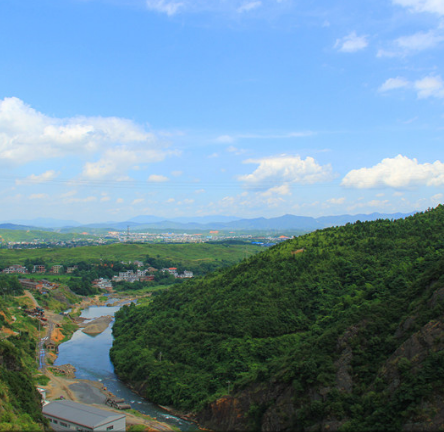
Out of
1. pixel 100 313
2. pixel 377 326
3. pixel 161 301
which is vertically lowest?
pixel 100 313

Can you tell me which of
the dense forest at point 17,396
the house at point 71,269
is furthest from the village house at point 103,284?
the dense forest at point 17,396

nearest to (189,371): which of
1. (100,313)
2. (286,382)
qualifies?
(286,382)

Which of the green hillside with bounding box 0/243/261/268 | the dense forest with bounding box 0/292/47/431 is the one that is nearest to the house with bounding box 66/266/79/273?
the green hillside with bounding box 0/243/261/268

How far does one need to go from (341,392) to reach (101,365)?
30.7m

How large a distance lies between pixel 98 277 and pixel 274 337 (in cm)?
8694

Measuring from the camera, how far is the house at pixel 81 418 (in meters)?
28.2

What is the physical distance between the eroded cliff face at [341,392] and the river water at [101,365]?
3323mm

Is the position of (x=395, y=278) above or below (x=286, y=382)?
above

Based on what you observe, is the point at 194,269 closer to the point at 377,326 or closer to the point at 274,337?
the point at 274,337

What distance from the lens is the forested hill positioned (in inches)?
995

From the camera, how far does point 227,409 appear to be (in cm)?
3155

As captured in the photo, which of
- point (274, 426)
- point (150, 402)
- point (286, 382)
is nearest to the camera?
point (274, 426)

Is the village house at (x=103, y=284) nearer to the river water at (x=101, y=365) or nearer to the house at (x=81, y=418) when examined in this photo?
the river water at (x=101, y=365)

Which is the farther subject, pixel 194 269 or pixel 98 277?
pixel 194 269
